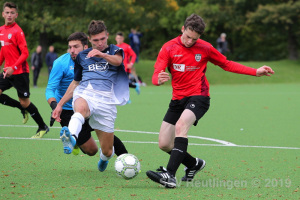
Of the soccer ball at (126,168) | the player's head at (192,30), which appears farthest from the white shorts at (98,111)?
the player's head at (192,30)

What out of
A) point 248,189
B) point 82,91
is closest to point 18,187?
point 82,91

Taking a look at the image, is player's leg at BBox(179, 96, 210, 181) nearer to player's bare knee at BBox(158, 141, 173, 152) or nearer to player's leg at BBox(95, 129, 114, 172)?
player's bare knee at BBox(158, 141, 173, 152)

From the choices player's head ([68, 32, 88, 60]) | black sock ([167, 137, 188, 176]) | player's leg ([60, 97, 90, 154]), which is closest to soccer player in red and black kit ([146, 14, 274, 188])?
black sock ([167, 137, 188, 176])

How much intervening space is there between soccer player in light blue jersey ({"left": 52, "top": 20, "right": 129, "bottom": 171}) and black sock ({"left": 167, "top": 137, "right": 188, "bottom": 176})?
0.87 m

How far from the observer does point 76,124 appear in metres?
5.95

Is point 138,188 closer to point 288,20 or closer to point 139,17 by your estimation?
point 139,17

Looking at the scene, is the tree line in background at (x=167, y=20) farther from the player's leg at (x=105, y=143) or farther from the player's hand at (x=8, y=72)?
the player's leg at (x=105, y=143)

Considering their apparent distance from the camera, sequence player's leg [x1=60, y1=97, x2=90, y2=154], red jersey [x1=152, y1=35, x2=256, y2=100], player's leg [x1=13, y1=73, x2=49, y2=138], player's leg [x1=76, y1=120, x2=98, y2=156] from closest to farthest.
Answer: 1. player's leg [x1=60, y1=97, x2=90, y2=154]
2. red jersey [x1=152, y1=35, x2=256, y2=100]
3. player's leg [x1=76, y1=120, x2=98, y2=156]
4. player's leg [x1=13, y1=73, x2=49, y2=138]

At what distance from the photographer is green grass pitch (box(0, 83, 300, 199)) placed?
5969 mm

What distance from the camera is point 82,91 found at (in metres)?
6.65

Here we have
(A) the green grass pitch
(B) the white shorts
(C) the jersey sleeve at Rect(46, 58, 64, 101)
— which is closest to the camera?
(A) the green grass pitch

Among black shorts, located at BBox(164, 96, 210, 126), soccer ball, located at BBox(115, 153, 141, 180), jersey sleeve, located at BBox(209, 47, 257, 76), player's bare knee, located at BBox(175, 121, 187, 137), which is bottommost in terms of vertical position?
soccer ball, located at BBox(115, 153, 141, 180)

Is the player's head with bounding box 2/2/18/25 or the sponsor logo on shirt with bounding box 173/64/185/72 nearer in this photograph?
the sponsor logo on shirt with bounding box 173/64/185/72

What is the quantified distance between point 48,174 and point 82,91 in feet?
3.82
